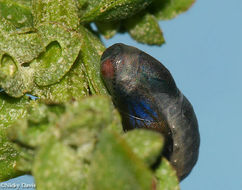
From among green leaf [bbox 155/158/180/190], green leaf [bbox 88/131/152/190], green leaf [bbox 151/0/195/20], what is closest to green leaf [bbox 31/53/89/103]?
green leaf [bbox 155/158/180/190]

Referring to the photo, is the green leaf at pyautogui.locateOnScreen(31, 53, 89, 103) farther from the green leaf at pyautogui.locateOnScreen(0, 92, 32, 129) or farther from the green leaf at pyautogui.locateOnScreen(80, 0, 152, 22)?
the green leaf at pyautogui.locateOnScreen(80, 0, 152, 22)

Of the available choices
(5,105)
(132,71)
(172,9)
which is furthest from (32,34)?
(172,9)

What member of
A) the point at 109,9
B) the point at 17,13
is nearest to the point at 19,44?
the point at 17,13

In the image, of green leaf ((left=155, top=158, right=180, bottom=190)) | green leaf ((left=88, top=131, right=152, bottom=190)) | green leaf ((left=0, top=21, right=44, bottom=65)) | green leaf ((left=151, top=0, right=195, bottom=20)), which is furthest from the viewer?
green leaf ((left=151, top=0, right=195, bottom=20))

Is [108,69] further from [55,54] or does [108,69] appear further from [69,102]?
[69,102]

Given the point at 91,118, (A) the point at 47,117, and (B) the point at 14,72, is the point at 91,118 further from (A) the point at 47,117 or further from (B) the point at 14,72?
(B) the point at 14,72

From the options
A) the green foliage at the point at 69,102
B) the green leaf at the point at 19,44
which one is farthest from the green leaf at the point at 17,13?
the green leaf at the point at 19,44

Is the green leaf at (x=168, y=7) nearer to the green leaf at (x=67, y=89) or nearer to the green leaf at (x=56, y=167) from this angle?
the green leaf at (x=67, y=89)
